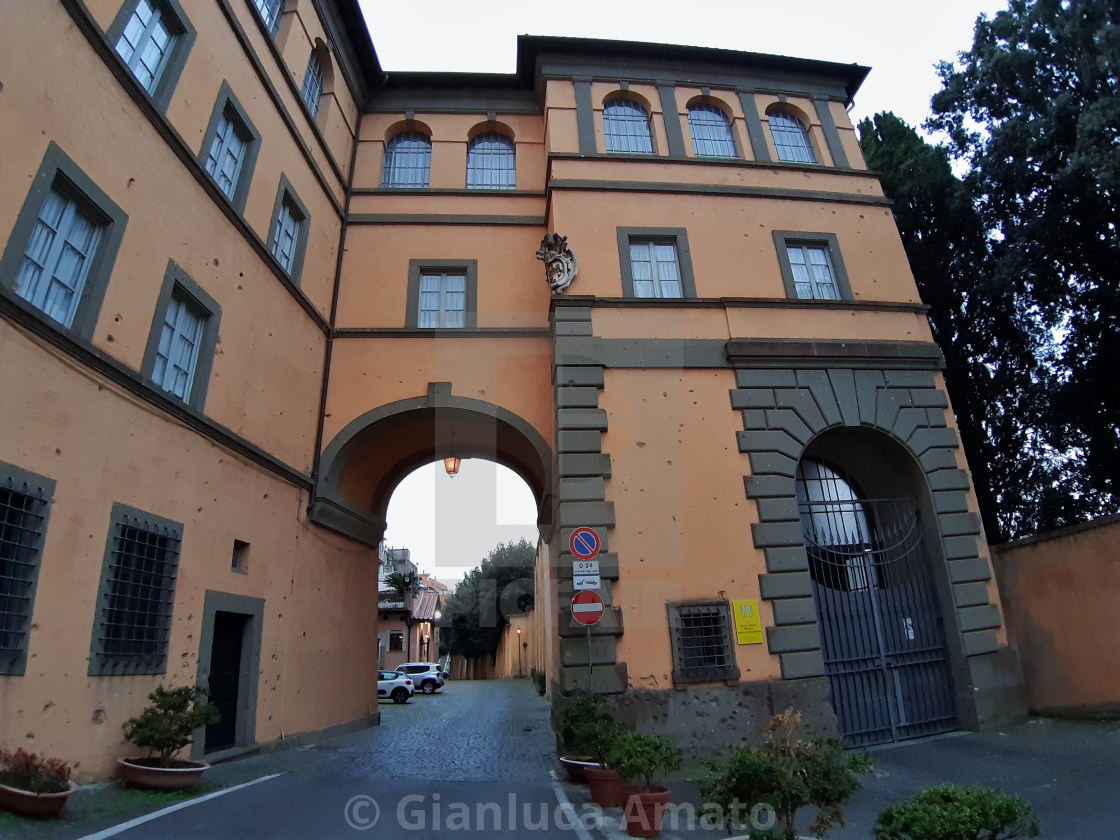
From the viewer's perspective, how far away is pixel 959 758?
8406 mm

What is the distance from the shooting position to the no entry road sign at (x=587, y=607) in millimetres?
7676

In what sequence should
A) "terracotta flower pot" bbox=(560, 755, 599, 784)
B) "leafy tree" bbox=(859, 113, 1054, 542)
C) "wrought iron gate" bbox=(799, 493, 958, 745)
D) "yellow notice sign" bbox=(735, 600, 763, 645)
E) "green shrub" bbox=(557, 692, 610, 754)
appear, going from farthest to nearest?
1. "leafy tree" bbox=(859, 113, 1054, 542)
2. "wrought iron gate" bbox=(799, 493, 958, 745)
3. "yellow notice sign" bbox=(735, 600, 763, 645)
4. "green shrub" bbox=(557, 692, 610, 754)
5. "terracotta flower pot" bbox=(560, 755, 599, 784)

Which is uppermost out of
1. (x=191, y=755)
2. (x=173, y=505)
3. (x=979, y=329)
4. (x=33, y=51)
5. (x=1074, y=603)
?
(x=979, y=329)

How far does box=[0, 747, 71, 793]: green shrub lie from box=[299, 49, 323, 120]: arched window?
37.3 ft

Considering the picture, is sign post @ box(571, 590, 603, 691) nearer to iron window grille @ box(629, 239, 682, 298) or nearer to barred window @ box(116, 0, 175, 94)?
iron window grille @ box(629, 239, 682, 298)

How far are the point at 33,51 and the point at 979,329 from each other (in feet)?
60.9

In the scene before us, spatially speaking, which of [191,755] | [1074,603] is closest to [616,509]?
[191,755]

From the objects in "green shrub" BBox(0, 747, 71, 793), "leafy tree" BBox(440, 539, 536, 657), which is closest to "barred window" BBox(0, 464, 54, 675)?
"green shrub" BBox(0, 747, 71, 793)

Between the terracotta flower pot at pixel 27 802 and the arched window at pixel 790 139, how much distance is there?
49.2 ft

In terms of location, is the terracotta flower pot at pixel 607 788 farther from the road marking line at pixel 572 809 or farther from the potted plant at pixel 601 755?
the road marking line at pixel 572 809

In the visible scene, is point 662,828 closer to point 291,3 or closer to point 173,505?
point 173,505

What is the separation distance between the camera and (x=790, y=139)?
14406mm

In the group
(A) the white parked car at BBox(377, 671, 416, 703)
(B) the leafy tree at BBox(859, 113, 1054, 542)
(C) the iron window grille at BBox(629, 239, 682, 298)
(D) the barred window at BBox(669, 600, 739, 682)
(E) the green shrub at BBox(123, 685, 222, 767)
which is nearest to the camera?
(E) the green shrub at BBox(123, 685, 222, 767)

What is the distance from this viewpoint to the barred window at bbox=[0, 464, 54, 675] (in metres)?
5.72
